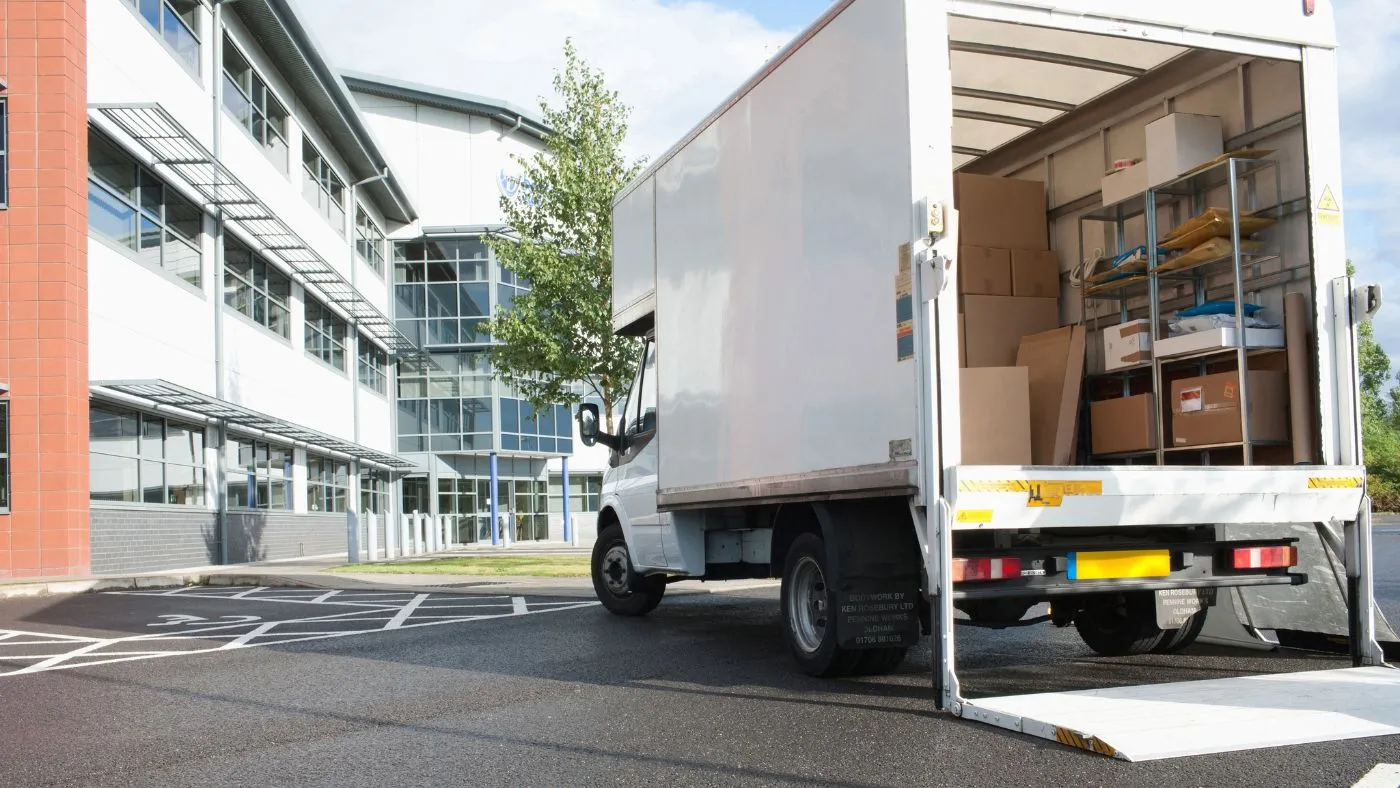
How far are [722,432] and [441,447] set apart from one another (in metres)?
33.6

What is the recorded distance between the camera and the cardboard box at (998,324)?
7902mm

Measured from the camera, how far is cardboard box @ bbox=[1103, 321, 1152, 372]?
747 centimetres

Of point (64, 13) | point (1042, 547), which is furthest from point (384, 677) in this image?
point (64, 13)

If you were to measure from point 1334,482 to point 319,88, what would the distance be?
26.7 m

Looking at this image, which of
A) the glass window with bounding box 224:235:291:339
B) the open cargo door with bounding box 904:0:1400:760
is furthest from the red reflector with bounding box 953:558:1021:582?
the glass window with bounding box 224:235:291:339

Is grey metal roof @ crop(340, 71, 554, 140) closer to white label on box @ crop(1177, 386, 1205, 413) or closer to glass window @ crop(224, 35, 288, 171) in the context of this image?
glass window @ crop(224, 35, 288, 171)

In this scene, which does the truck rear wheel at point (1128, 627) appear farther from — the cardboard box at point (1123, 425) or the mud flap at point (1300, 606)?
the cardboard box at point (1123, 425)

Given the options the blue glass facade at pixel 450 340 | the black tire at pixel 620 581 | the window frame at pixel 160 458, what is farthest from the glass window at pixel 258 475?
the black tire at pixel 620 581

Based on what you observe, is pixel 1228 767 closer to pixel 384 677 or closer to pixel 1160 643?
pixel 1160 643

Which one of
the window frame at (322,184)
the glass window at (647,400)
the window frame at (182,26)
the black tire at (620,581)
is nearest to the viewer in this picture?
the glass window at (647,400)

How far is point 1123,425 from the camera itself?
7.49 metres

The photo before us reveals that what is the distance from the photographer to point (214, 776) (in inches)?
196

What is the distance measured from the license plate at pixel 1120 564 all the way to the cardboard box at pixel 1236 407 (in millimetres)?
894

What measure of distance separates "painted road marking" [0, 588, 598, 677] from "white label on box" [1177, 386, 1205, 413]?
6.69 m
